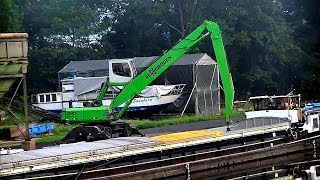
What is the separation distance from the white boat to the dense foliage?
26.4ft

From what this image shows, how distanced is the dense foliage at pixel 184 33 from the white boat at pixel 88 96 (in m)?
8.05

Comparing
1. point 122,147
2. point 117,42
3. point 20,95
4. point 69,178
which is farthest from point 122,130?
point 117,42

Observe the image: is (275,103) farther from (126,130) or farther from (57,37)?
(57,37)

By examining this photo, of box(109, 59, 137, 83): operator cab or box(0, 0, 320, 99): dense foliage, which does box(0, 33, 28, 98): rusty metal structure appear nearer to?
box(109, 59, 137, 83): operator cab

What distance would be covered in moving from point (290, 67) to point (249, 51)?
4.29m

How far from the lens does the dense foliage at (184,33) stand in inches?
1989

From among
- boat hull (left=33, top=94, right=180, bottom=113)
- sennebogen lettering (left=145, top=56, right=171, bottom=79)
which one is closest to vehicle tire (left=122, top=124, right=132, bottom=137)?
sennebogen lettering (left=145, top=56, right=171, bottom=79)

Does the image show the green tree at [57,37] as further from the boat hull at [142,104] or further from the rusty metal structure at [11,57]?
the rusty metal structure at [11,57]

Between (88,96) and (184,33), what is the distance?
17.3m

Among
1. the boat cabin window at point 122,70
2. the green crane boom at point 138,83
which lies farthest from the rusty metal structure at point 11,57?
the boat cabin window at point 122,70

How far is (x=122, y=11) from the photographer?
58.8 m

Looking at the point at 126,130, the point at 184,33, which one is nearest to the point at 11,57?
the point at 126,130

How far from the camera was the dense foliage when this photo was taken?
5053 centimetres

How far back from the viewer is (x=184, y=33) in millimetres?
55750
